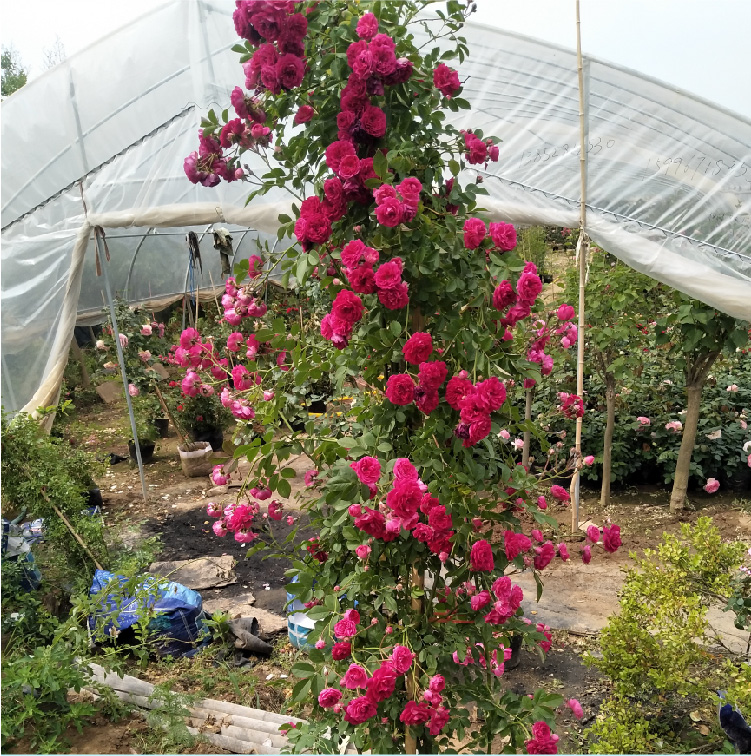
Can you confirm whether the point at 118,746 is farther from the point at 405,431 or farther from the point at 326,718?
the point at 405,431

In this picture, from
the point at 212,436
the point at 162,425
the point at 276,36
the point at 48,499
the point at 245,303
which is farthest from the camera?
the point at 162,425

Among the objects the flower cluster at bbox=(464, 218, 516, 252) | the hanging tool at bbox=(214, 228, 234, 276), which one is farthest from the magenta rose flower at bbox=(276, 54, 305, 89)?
the hanging tool at bbox=(214, 228, 234, 276)

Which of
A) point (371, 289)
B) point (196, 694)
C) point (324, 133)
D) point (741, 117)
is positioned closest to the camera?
point (371, 289)

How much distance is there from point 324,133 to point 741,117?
2643 millimetres

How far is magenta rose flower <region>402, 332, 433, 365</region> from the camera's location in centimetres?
148

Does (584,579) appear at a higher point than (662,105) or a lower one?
lower

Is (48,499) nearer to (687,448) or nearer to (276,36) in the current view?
(276,36)

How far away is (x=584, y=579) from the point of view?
404 cm

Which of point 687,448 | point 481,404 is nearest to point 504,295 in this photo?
point 481,404

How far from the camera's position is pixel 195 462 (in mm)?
6090

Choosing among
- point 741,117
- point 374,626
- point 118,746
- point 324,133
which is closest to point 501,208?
point 741,117

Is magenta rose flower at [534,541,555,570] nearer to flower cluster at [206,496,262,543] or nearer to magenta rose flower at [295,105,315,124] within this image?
flower cluster at [206,496,262,543]

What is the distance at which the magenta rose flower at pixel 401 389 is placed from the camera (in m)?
1.49

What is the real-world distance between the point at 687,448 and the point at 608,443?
1.73 feet
